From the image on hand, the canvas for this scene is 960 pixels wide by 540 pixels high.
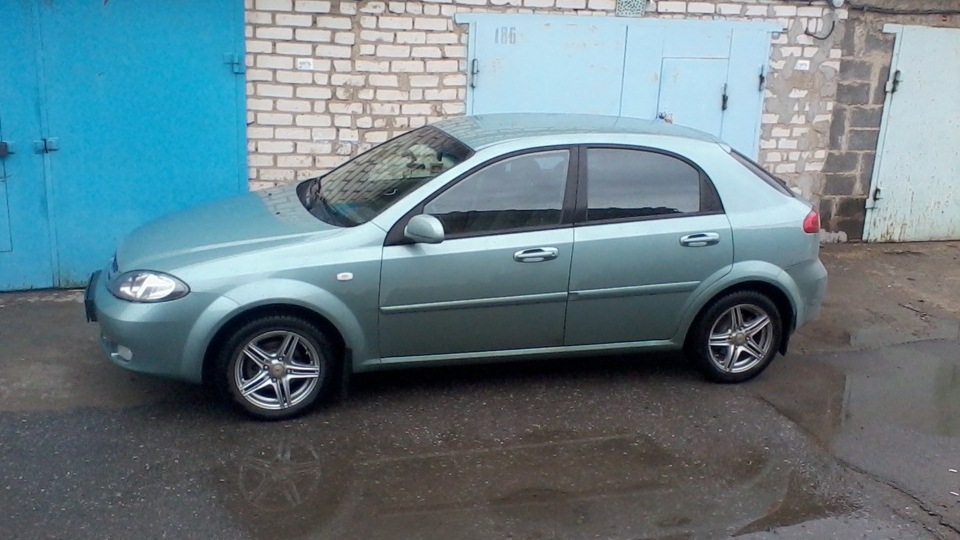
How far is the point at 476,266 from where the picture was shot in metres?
5.11

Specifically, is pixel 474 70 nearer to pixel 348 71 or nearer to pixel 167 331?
pixel 348 71

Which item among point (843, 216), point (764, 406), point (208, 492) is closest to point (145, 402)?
point (208, 492)

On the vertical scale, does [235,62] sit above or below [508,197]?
above

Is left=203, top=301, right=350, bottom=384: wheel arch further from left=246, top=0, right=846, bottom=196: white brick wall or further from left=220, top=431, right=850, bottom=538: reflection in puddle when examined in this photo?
left=246, top=0, right=846, bottom=196: white brick wall

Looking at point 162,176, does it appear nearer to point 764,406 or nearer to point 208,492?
point 208,492

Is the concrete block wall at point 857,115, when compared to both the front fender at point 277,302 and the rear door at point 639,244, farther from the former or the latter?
the front fender at point 277,302

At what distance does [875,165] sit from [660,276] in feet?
16.1

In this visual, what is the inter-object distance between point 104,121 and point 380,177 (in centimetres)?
275

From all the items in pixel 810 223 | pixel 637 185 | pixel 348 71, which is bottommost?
pixel 810 223

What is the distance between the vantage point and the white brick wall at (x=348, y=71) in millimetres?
7551

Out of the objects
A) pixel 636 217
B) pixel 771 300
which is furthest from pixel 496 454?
pixel 771 300

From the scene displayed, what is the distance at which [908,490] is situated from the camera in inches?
184

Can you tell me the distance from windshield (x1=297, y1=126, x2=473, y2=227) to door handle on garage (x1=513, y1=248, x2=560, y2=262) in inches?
24.7

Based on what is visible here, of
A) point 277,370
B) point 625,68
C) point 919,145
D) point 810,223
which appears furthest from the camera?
point 919,145
